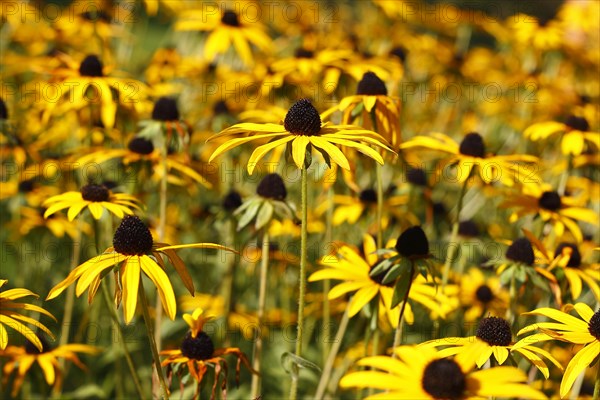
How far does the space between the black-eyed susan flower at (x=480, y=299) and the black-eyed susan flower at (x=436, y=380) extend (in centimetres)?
187

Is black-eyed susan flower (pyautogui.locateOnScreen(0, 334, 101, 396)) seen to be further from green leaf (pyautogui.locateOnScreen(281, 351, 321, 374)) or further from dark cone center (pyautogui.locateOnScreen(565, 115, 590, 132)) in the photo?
dark cone center (pyautogui.locateOnScreen(565, 115, 590, 132))

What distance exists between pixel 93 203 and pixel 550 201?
1.94 m

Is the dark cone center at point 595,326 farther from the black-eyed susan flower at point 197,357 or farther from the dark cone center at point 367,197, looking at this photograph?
the dark cone center at point 367,197

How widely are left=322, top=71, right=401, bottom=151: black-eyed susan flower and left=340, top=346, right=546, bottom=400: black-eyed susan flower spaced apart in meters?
1.44

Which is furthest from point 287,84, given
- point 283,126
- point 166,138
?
point 283,126

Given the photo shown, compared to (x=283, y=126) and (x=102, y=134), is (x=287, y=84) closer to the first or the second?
(x=102, y=134)

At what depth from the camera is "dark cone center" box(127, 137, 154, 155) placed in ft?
10.9

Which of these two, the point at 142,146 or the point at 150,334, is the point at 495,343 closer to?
the point at 150,334

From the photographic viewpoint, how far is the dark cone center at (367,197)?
3688 mm

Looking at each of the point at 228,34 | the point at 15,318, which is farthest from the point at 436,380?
the point at 228,34

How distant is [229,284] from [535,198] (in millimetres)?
1431

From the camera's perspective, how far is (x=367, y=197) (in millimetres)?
3684

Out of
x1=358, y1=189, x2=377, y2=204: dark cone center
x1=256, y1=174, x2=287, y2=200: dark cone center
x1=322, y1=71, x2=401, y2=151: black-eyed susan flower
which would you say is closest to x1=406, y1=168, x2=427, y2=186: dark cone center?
x1=358, y1=189, x2=377, y2=204: dark cone center

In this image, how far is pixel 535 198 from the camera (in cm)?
331
